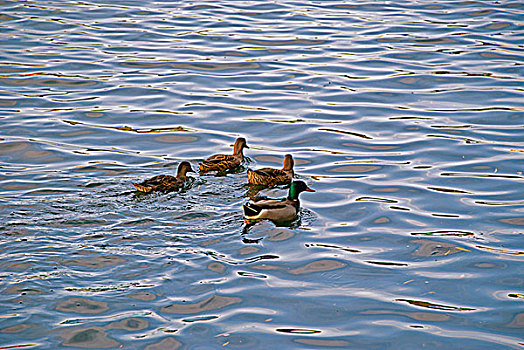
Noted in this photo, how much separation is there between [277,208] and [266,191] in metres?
1.44

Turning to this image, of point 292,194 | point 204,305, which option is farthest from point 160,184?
point 204,305

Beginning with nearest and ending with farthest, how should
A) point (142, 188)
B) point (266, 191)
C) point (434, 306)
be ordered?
point (434, 306) < point (142, 188) < point (266, 191)

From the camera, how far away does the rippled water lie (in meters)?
8.07

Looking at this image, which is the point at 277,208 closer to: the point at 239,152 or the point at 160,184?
the point at 160,184

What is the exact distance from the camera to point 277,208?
1079cm

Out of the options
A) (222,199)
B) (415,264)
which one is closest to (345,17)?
(222,199)

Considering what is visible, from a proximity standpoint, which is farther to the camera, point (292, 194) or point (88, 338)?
point (292, 194)

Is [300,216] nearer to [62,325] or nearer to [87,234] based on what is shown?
[87,234]

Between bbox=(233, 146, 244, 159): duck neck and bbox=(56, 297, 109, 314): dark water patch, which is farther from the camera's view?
bbox=(233, 146, 244, 159): duck neck

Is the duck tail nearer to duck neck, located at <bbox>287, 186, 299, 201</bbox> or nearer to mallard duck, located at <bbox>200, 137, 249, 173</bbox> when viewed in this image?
mallard duck, located at <bbox>200, 137, 249, 173</bbox>

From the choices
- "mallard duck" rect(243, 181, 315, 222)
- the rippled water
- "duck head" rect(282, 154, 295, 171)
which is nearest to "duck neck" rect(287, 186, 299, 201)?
"mallard duck" rect(243, 181, 315, 222)

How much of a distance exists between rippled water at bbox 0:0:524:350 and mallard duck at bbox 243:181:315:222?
0.22m

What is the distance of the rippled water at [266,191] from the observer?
26.5 feet

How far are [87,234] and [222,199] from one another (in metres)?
2.46
